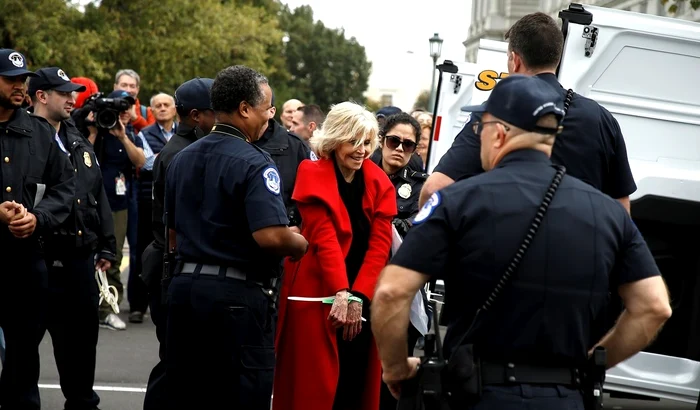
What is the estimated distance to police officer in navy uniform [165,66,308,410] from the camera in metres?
5.21

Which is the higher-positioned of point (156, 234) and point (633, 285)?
point (633, 285)

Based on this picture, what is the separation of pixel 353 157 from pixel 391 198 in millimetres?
326

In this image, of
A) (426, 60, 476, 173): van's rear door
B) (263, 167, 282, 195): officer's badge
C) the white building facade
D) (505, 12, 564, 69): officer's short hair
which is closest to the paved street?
(263, 167, 282, 195): officer's badge

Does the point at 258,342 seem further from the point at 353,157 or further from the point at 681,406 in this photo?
the point at 681,406

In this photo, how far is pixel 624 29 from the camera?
22.9ft

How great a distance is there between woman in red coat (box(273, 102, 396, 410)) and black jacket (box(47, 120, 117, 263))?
5.54ft

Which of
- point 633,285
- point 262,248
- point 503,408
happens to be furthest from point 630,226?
point 262,248

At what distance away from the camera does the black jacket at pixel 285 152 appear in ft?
22.0

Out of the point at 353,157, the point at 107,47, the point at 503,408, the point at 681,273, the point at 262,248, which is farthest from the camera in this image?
the point at 107,47

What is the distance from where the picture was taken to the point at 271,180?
205 inches

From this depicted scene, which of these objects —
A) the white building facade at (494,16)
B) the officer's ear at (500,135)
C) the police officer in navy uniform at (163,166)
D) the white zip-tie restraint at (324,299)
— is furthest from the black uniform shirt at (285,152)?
the white building facade at (494,16)

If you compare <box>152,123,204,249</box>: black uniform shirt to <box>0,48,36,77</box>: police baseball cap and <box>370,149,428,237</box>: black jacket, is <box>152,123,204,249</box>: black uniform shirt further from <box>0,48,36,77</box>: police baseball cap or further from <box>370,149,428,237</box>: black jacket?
<box>370,149,428,237</box>: black jacket

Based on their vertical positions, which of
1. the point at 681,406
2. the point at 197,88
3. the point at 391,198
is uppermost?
the point at 197,88

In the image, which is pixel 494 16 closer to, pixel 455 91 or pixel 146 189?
pixel 455 91
